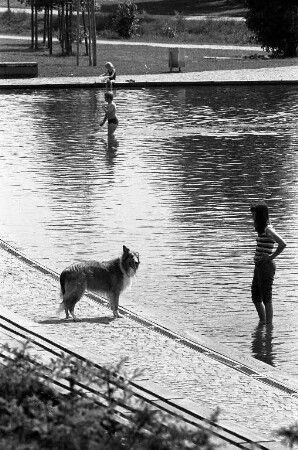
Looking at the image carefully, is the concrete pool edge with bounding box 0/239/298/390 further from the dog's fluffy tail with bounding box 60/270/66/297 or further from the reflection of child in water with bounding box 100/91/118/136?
the reflection of child in water with bounding box 100/91/118/136

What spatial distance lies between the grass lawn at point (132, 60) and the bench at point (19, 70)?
0.55m

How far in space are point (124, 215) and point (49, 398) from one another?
440 inches

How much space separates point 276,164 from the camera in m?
27.0

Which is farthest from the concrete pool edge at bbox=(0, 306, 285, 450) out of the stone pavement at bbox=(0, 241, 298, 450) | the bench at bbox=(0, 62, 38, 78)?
the bench at bbox=(0, 62, 38, 78)

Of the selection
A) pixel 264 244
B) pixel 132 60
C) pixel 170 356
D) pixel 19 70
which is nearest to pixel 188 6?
pixel 132 60

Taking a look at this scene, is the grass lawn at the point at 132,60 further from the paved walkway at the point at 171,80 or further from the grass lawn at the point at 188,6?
the grass lawn at the point at 188,6

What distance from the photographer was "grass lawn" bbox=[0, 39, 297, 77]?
49.3 metres

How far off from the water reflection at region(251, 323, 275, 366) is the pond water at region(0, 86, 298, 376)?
2 cm

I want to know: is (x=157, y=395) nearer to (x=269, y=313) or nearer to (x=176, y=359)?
(x=176, y=359)

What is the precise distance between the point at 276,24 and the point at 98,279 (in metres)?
45.0

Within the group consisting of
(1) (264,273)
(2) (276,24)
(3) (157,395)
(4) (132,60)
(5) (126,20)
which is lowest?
(5) (126,20)

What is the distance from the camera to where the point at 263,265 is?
14602mm

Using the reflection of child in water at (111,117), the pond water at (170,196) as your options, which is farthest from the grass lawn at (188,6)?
the reflection of child in water at (111,117)

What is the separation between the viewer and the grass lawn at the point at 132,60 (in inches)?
1941
